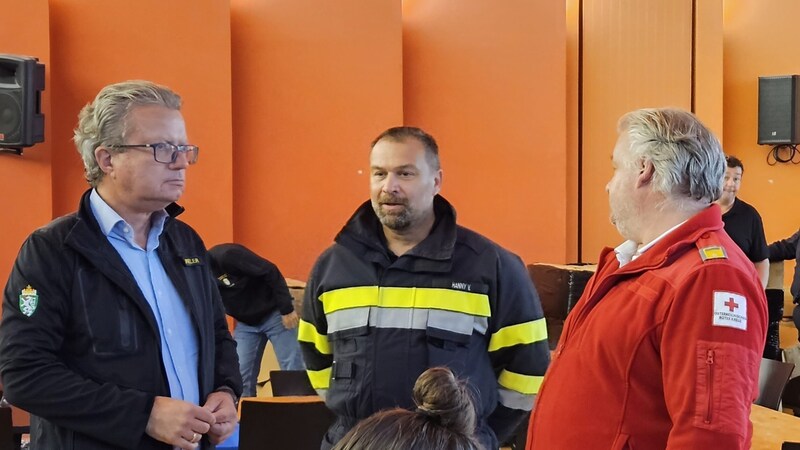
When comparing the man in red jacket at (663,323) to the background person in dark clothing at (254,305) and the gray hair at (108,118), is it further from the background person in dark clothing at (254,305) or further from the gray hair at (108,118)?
the background person in dark clothing at (254,305)

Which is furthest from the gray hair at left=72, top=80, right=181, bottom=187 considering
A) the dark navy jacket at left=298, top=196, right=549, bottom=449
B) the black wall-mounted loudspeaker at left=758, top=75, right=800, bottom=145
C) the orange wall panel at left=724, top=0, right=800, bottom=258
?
the orange wall panel at left=724, top=0, right=800, bottom=258

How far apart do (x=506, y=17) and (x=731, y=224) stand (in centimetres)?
269

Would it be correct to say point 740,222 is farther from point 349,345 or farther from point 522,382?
point 349,345

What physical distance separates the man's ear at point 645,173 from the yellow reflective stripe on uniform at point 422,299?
664 millimetres

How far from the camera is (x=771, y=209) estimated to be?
7547mm

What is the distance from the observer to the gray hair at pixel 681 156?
1.73 meters

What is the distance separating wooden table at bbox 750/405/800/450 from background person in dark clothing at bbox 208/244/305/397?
107 inches

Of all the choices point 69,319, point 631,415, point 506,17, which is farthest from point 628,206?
point 506,17

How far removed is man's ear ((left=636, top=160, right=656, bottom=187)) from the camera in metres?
1.76

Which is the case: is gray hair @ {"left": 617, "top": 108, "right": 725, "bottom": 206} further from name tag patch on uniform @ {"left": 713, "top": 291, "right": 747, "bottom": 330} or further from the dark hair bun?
the dark hair bun

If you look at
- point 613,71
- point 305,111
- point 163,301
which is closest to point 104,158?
point 163,301

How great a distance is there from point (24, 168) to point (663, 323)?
483cm

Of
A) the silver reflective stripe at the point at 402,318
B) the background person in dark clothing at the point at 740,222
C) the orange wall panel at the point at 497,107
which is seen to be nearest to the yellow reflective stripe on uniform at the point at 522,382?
the silver reflective stripe at the point at 402,318

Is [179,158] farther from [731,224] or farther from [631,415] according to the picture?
[731,224]
